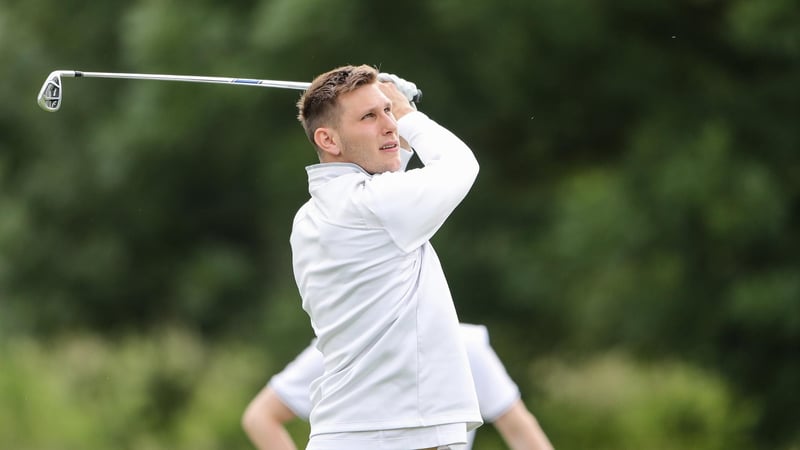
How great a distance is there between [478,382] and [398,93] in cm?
128

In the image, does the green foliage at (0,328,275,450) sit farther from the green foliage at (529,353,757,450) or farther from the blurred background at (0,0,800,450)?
the green foliage at (529,353,757,450)

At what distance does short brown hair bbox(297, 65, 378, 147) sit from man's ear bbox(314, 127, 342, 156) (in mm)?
21

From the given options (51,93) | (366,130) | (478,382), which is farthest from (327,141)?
(478,382)

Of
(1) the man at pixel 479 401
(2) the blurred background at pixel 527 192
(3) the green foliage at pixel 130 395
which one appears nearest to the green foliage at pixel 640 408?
(2) the blurred background at pixel 527 192

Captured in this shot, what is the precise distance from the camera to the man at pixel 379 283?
3.52 metres

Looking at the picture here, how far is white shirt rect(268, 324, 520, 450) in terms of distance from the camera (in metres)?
4.80

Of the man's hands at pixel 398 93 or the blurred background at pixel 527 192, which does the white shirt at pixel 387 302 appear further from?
the blurred background at pixel 527 192

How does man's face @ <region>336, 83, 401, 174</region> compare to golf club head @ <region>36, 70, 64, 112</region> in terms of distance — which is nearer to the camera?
man's face @ <region>336, 83, 401, 174</region>

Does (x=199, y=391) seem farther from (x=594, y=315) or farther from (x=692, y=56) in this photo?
(x=692, y=56)

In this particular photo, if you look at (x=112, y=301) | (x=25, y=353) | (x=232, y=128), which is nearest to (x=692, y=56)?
(x=232, y=128)

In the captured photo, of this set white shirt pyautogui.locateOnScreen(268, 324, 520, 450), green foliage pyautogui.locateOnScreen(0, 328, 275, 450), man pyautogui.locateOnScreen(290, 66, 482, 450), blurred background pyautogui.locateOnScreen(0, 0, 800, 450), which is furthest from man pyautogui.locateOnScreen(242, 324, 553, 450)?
green foliage pyautogui.locateOnScreen(0, 328, 275, 450)

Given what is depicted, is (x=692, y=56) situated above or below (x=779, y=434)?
above

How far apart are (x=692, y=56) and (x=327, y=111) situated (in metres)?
Answer: 8.24

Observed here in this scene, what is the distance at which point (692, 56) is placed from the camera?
37.8 ft
